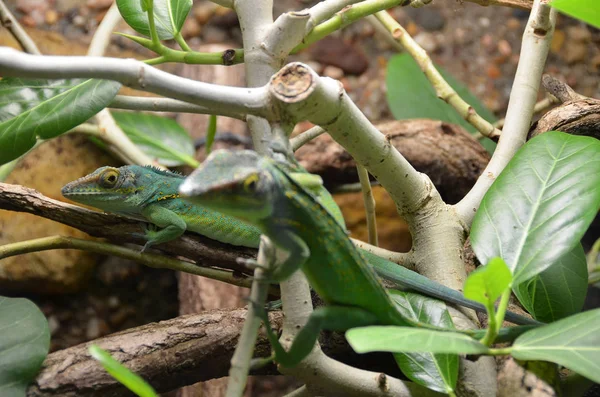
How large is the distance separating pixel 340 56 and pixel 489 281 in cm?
357

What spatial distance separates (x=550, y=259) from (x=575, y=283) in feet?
1.45

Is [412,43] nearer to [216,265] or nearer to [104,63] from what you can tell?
[216,265]

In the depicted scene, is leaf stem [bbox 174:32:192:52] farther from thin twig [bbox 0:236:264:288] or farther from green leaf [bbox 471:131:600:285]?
green leaf [bbox 471:131:600:285]

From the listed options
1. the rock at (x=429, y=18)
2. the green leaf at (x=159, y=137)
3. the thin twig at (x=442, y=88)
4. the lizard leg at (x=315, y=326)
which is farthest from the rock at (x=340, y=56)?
the lizard leg at (x=315, y=326)

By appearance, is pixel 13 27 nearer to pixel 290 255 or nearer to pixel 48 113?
pixel 48 113

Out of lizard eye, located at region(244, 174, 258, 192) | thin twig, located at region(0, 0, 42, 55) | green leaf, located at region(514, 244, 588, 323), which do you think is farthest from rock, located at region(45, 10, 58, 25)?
green leaf, located at region(514, 244, 588, 323)

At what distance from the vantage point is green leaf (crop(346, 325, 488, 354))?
3.75 ft

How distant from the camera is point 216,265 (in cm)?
221

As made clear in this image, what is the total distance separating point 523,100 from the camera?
2299 mm

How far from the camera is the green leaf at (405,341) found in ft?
3.75

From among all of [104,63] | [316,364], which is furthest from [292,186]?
[316,364]

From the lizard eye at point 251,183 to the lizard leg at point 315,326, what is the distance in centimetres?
36

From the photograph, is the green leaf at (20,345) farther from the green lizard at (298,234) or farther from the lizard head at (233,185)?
the lizard head at (233,185)

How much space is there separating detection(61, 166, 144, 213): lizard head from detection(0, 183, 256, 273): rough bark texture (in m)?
0.22
